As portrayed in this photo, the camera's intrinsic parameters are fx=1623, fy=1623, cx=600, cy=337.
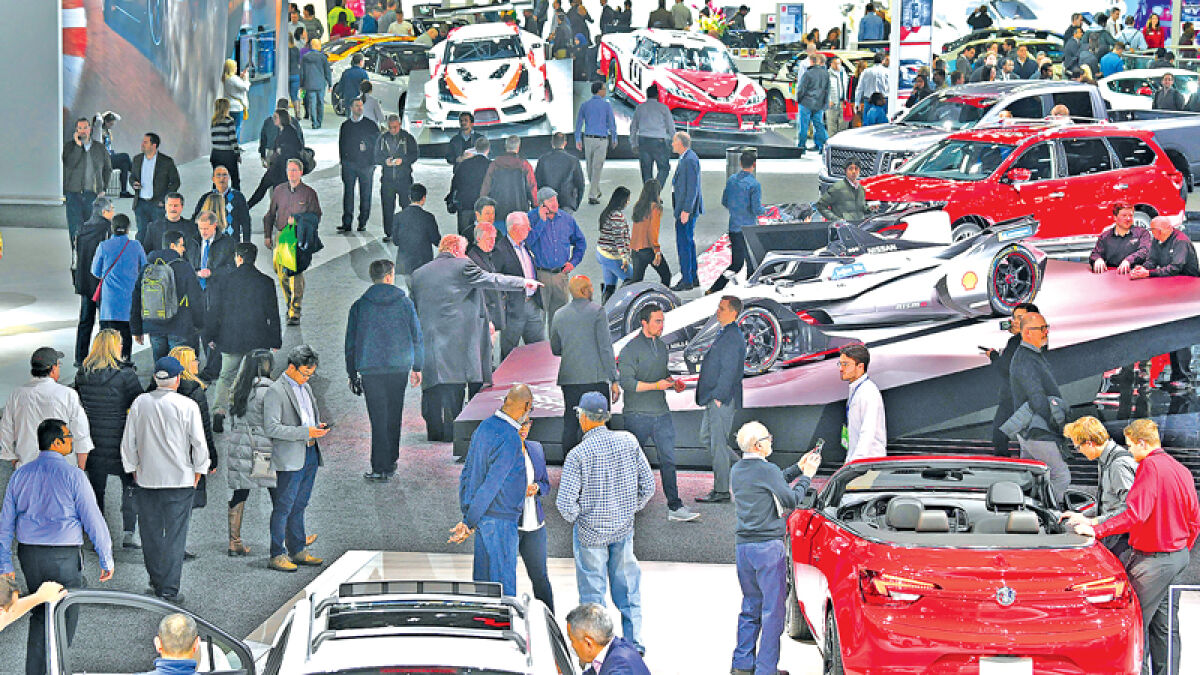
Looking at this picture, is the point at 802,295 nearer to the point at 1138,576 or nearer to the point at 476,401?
the point at 476,401

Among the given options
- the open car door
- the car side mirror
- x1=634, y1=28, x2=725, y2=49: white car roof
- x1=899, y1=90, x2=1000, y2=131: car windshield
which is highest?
x1=634, y1=28, x2=725, y2=49: white car roof

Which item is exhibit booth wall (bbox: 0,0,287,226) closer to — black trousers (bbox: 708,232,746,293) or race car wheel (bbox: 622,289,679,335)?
race car wheel (bbox: 622,289,679,335)

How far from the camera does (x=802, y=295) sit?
11844 millimetres

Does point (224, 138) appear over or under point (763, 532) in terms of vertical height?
over

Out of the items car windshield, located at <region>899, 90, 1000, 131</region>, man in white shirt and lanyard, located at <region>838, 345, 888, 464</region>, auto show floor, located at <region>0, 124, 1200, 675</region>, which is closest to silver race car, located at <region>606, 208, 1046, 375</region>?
auto show floor, located at <region>0, 124, 1200, 675</region>

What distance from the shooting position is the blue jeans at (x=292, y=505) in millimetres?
9906

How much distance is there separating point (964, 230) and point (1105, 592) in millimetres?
5325

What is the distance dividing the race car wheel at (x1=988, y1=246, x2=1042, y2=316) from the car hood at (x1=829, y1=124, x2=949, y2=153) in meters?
1.42

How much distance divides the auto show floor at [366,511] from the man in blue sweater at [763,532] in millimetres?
511

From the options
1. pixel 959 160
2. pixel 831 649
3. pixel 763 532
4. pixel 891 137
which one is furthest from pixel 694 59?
pixel 831 649

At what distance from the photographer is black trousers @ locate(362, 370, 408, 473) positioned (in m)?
11.4

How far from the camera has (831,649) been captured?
24.5 feet

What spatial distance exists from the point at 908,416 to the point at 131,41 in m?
11.6

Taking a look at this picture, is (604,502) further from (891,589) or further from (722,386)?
(722,386)
